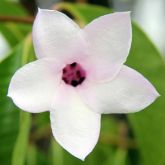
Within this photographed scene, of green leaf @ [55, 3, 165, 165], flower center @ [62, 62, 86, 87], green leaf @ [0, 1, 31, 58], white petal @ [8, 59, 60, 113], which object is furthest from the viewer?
green leaf @ [0, 1, 31, 58]

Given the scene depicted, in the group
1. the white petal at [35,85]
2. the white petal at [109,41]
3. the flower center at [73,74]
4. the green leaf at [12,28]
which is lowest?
the green leaf at [12,28]

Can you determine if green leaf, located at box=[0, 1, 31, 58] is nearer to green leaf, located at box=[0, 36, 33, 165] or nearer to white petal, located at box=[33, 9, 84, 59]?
green leaf, located at box=[0, 36, 33, 165]

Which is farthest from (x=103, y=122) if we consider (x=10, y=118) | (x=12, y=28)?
(x=10, y=118)

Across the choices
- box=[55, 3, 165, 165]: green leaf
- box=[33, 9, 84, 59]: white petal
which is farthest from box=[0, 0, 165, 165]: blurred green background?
box=[33, 9, 84, 59]: white petal

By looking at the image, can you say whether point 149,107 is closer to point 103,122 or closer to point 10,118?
point 10,118

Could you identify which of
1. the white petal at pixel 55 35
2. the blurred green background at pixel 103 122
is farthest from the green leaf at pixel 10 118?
the white petal at pixel 55 35

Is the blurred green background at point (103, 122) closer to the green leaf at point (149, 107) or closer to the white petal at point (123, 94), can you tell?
the green leaf at point (149, 107)

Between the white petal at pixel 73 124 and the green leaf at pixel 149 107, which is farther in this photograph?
the green leaf at pixel 149 107
